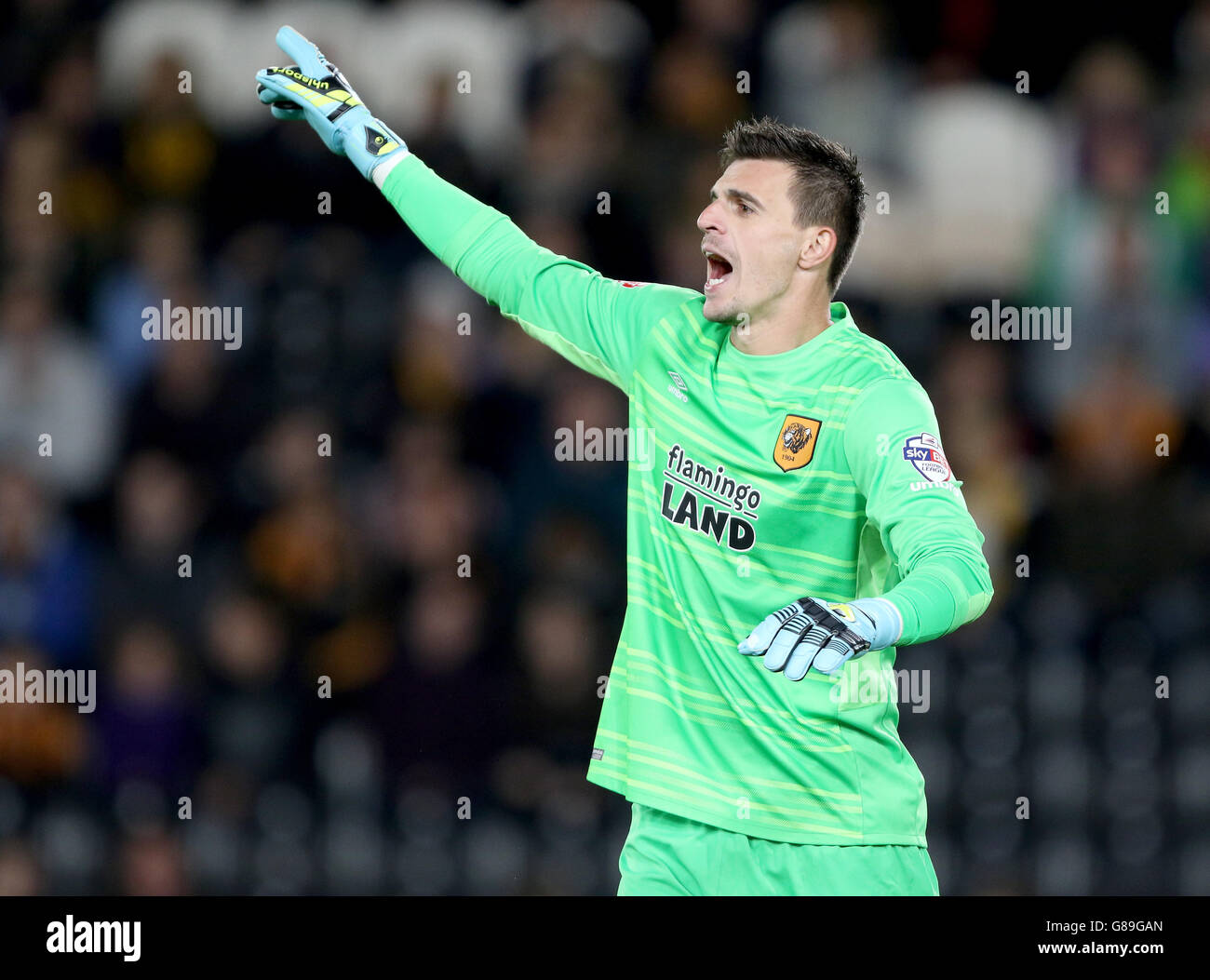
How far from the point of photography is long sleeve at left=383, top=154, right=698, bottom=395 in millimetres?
4246

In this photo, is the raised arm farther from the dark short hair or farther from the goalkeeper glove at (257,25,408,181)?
the dark short hair

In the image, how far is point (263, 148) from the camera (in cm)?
744

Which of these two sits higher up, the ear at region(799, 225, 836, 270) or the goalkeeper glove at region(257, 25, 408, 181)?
the goalkeeper glove at region(257, 25, 408, 181)

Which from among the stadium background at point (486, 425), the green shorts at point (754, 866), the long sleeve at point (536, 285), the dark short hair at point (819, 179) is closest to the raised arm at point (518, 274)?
the long sleeve at point (536, 285)

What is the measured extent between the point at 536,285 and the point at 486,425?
2.61 m

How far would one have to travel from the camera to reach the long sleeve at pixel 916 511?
329 cm

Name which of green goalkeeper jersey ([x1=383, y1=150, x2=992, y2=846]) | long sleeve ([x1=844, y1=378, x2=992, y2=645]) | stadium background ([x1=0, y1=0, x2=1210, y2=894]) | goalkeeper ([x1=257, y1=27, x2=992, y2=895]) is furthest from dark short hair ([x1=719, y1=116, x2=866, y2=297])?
stadium background ([x1=0, y1=0, x2=1210, y2=894])

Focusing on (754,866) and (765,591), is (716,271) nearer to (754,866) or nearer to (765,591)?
(765,591)

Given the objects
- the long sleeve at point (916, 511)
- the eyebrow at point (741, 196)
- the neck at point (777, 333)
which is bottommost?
the long sleeve at point (916, 511)

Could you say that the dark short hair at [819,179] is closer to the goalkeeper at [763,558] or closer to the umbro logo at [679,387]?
the goalkeeper at [763,558]

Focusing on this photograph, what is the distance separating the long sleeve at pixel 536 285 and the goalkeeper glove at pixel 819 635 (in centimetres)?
122

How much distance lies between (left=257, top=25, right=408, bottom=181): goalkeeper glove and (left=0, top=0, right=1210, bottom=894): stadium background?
237 cm

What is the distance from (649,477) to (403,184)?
103 centimetres
